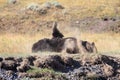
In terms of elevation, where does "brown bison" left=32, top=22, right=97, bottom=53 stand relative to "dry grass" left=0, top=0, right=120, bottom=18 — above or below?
above

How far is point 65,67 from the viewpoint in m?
15.6

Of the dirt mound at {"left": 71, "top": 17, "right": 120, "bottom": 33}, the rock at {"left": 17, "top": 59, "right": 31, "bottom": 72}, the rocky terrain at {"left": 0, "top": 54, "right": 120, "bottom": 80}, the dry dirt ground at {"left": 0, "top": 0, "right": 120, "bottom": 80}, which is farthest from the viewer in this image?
the dirt mound at {"left": 71, "top": 17, "right": 120, "bottom": 33}

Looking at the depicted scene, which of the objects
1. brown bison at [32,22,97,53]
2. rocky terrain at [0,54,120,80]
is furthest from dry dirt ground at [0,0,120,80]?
brown bison at [32,22,97,53]

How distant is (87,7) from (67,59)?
104 ft

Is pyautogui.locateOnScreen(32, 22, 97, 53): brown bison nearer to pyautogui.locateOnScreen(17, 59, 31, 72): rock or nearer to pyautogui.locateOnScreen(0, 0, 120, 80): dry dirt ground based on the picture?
pyautogui.locateOnScreen(0, 0, 120, 80): dry dirt ground

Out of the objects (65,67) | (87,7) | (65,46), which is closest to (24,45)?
(65,46)

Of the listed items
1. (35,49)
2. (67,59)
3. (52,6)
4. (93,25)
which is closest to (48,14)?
(52,6)

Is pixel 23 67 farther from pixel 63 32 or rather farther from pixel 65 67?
pixel 63 32

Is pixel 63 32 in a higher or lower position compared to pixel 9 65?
lower

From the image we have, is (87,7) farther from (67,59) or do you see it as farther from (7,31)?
(67,59)

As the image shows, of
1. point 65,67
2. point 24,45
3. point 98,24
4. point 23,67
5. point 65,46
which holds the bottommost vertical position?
point 98,24

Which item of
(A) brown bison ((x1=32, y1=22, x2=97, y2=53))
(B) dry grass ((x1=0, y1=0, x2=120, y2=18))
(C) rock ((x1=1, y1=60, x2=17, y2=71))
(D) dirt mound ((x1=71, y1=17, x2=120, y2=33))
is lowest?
(D) dirt mound ((x1=71, y1=17, x2=120, y2=33))

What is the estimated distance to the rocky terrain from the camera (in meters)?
14.7

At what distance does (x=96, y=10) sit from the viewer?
46.2 metres
